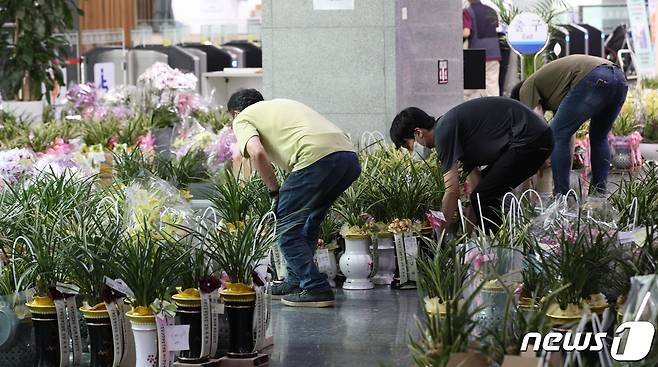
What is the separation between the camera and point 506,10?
11.9 metres

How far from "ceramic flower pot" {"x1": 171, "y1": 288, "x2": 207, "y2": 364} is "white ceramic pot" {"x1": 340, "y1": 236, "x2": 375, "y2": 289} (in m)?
2.01

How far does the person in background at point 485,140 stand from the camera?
6.77m

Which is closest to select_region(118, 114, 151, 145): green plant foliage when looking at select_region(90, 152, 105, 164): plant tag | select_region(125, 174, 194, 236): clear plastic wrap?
select_region(90, 152, 105, 164): plant tag

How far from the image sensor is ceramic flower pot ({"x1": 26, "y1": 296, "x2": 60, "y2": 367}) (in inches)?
194

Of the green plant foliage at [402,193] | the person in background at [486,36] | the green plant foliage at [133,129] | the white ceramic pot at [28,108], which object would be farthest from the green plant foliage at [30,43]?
the green plant foliage at [402,193]

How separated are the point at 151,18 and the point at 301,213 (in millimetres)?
16150

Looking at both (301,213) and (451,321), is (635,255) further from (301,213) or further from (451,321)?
(301,213)

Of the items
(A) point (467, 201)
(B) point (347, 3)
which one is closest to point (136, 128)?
(B) point (347, 3)

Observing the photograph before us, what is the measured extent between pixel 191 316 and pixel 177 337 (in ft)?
0.75

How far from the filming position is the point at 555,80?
331 inches

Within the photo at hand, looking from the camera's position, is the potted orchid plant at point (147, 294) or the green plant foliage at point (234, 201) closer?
the potted orchid plant at point (147, 294)

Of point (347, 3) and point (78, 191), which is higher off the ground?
point (347, 3)

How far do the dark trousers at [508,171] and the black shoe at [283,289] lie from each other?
1.12 metres

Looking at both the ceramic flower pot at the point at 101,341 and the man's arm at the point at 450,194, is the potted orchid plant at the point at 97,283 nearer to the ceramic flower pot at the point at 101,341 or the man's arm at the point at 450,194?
the ceramic flower pot at the point at 101,341
